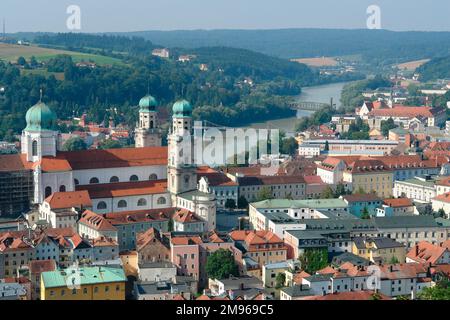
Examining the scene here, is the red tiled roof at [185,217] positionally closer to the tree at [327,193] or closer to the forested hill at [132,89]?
the tree at [327,193]

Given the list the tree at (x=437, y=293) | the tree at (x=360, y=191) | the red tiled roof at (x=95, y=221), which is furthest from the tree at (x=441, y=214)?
the red tiled roof at (x=95, y=221)

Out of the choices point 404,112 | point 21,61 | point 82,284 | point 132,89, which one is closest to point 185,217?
point 82,284

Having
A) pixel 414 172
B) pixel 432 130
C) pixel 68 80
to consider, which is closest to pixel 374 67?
pixel 68 80

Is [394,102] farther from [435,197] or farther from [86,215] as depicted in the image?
[86,215]

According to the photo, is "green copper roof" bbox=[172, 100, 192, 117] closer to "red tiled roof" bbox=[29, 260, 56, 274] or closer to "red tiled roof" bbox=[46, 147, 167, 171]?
"red tiled roof" bbox=[46, 147, 167, 171]

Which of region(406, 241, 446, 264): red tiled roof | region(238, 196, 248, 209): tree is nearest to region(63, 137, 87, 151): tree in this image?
region(238, 196, 248, 209): tree
